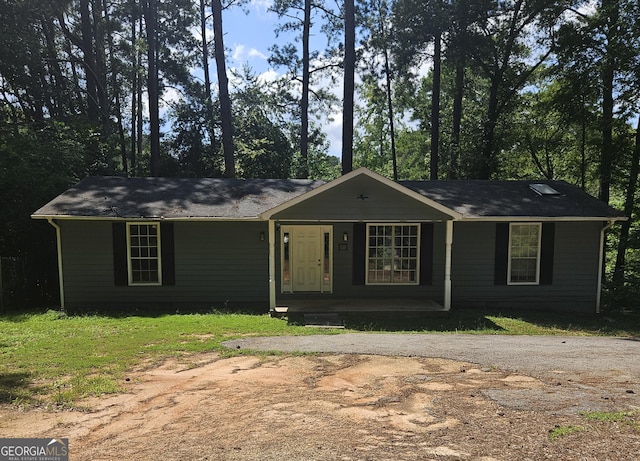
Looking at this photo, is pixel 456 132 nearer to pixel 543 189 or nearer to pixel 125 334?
pixel 543 189

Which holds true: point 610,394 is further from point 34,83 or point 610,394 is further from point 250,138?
point 34,83

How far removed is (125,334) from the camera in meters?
7.59

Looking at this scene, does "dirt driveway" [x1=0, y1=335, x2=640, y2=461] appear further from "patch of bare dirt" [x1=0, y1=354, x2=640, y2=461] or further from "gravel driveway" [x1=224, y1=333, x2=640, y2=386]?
"gravel driveway" [x1=224, y1=333, x2=640, y2=386]

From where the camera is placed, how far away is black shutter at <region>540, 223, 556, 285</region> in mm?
10609

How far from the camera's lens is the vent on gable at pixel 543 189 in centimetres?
1160

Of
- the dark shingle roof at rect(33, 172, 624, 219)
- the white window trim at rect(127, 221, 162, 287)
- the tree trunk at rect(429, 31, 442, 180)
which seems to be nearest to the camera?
the dark shingle roof at rect(33, 172, 624, 219)

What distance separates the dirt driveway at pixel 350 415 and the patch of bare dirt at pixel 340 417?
0.04 ft

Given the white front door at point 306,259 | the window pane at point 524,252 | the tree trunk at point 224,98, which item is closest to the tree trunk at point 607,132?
the window pane at point 524,252

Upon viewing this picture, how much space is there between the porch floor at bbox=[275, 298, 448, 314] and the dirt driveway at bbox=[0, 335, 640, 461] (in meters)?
3.97

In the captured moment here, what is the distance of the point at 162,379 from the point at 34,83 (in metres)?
19.7

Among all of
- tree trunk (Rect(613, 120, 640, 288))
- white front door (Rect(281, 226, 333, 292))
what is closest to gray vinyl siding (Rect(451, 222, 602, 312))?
white front door (Rect(281, 226, 333, 292))

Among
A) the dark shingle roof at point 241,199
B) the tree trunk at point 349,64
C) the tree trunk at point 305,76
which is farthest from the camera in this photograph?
the tree trunk at point 305,76

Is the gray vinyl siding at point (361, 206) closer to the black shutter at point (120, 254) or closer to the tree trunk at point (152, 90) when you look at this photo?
the black shutter at point (120, 254)

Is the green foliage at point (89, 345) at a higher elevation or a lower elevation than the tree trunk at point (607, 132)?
lower
